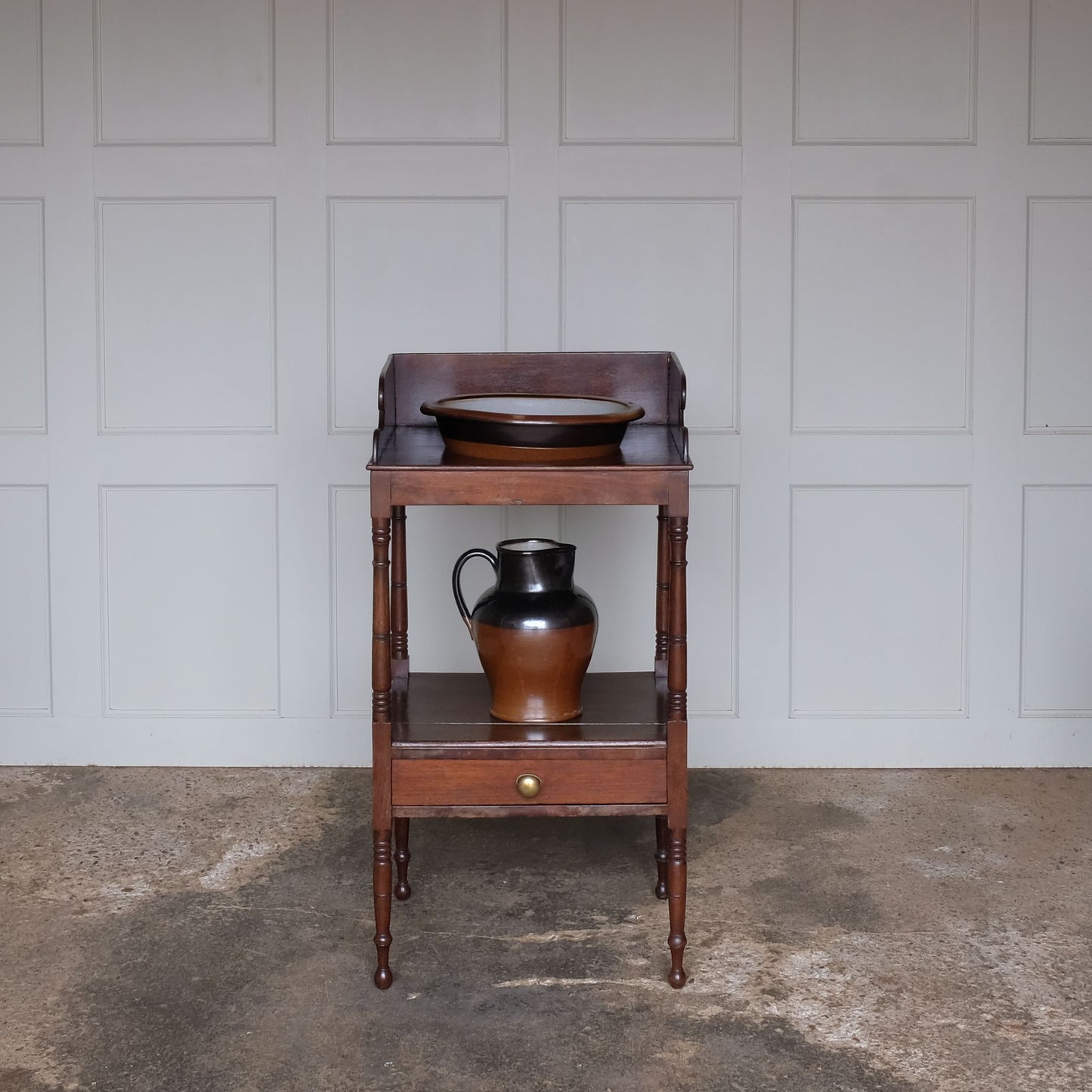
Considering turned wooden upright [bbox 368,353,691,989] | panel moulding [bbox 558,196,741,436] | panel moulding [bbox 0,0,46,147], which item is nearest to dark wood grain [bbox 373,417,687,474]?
turned wooden upright [bbox 368,353,691,989]

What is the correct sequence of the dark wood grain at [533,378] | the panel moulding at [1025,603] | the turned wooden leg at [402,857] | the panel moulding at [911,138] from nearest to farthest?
the turned wooden leg at [402,857] < the dark wood grain at [533,378] < the panel moulding at [911,138] < the panel moulding at [1025,603]

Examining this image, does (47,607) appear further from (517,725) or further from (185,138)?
(517,725)

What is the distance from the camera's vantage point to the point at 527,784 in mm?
2516

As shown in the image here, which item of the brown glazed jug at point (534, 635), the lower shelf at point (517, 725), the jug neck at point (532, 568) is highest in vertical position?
the jug neck at point (532, 568)

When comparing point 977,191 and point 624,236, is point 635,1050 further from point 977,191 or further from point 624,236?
point 977,191

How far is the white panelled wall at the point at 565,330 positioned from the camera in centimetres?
374

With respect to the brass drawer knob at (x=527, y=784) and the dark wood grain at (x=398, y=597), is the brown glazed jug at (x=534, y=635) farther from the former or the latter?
the dark wood grain at (x=398, y=597)

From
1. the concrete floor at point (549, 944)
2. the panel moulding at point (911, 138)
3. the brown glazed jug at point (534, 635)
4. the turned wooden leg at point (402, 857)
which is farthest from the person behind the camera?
the panel moulding at point (911, 138)

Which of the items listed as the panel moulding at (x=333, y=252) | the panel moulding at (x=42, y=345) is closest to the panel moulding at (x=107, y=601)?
the panel moulding at (x=42, y=345)

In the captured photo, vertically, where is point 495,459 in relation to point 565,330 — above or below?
below

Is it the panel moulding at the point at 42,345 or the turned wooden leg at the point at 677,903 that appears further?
the panel moulding at the point at 42,345

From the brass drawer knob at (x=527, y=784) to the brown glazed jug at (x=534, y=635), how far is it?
0.16m

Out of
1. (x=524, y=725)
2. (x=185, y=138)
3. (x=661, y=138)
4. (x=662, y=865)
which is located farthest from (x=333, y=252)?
(x=662, y=865)

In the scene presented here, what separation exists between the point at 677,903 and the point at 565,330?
190 cm
